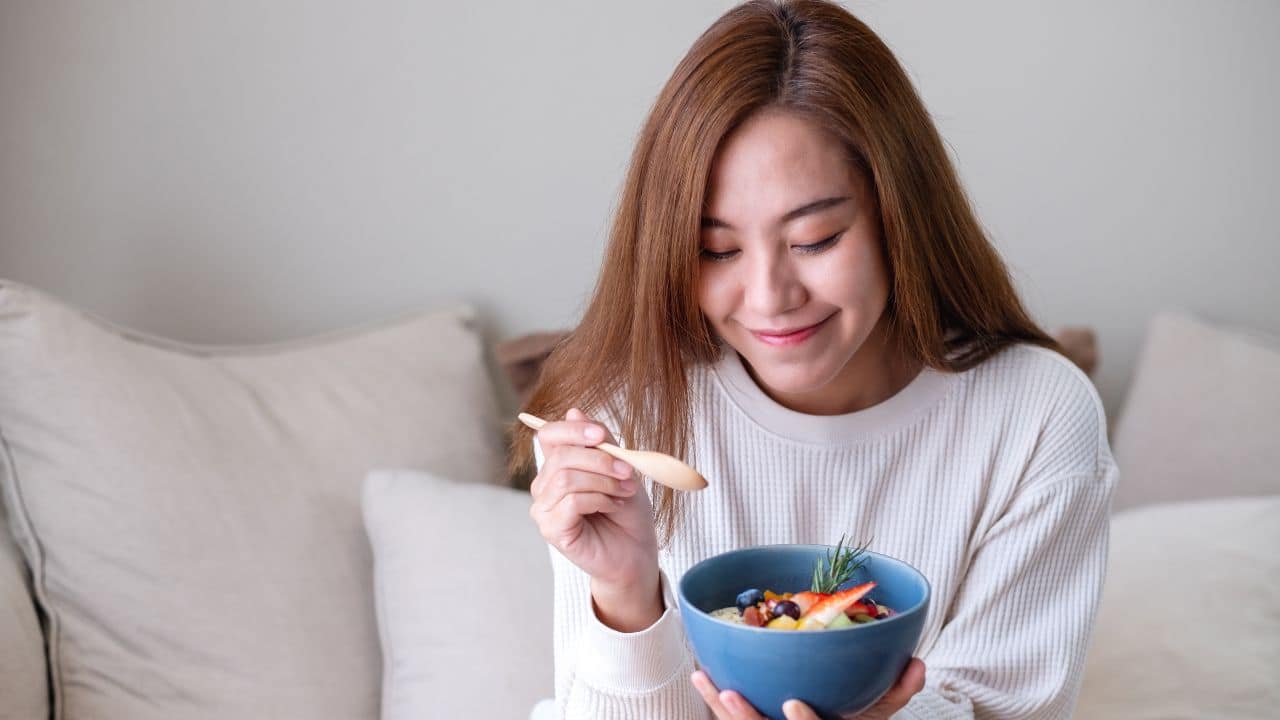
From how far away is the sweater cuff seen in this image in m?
1.12

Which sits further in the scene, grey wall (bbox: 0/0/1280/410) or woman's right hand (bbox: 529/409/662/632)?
grey wall (bbox: 0/0/1280/410)

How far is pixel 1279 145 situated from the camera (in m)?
2.32

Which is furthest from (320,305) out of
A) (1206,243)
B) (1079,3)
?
(1206,243)

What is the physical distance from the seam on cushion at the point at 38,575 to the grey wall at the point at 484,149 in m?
0.56

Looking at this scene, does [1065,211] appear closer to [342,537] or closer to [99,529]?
[342,537]

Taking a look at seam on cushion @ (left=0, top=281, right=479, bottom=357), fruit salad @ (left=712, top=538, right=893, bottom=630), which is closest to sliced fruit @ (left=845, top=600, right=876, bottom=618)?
fruit salad @ (left=712, top=538, right=893, bottom=630)

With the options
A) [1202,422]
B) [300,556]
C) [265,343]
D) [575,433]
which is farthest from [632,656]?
[1202,422]

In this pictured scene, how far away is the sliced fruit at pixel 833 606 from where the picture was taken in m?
0.92

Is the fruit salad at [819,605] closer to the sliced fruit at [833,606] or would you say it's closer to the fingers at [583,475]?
the sliced fruit at [833,606]

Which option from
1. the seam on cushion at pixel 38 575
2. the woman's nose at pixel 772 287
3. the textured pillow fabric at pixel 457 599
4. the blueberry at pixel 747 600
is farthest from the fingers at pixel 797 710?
the seam on cushion at pixel 38 575

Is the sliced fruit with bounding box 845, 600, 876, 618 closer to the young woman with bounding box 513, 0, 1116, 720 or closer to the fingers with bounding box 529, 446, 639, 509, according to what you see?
the young woman with bounding box 513, 0, 1116, 720

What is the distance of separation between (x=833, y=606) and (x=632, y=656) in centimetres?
27

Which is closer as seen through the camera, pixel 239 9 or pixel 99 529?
pixel 99 529

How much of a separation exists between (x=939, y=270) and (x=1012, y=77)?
1.15 m
